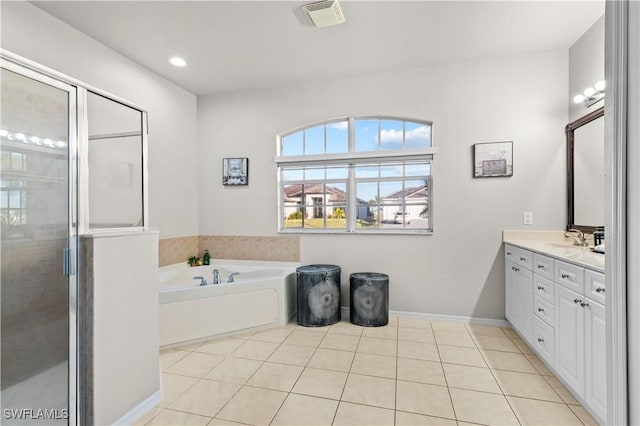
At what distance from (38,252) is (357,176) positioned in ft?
9.42

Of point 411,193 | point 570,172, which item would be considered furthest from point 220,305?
point 570,172

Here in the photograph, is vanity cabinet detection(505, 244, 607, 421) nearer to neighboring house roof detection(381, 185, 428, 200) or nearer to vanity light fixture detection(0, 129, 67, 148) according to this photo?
neighboring house roof detection(381, 185, 428, 200)

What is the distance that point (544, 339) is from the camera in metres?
2.22

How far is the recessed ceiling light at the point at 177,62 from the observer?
3125 millimetres

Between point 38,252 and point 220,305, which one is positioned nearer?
point 38,252

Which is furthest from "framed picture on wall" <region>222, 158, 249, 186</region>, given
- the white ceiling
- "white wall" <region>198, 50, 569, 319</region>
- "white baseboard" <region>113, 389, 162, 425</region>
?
"white baseboard" <region>113, 389, 162, 425</region>

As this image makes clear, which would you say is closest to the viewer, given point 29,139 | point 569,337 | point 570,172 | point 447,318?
point 29,139

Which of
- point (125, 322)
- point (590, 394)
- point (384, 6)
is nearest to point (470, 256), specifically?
point (590, 394)

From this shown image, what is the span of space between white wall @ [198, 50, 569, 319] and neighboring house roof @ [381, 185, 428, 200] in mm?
164

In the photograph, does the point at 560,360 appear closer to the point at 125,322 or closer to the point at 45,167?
the point at 125,322

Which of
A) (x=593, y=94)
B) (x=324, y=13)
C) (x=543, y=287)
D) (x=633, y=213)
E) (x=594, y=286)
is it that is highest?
(x=324, y=13)

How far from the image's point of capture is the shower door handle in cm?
154

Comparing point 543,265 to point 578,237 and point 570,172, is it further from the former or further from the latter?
point 570,172

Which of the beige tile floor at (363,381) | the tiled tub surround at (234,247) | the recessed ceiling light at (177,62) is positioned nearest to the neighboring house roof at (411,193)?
the tiled tub surround at (234,247)
